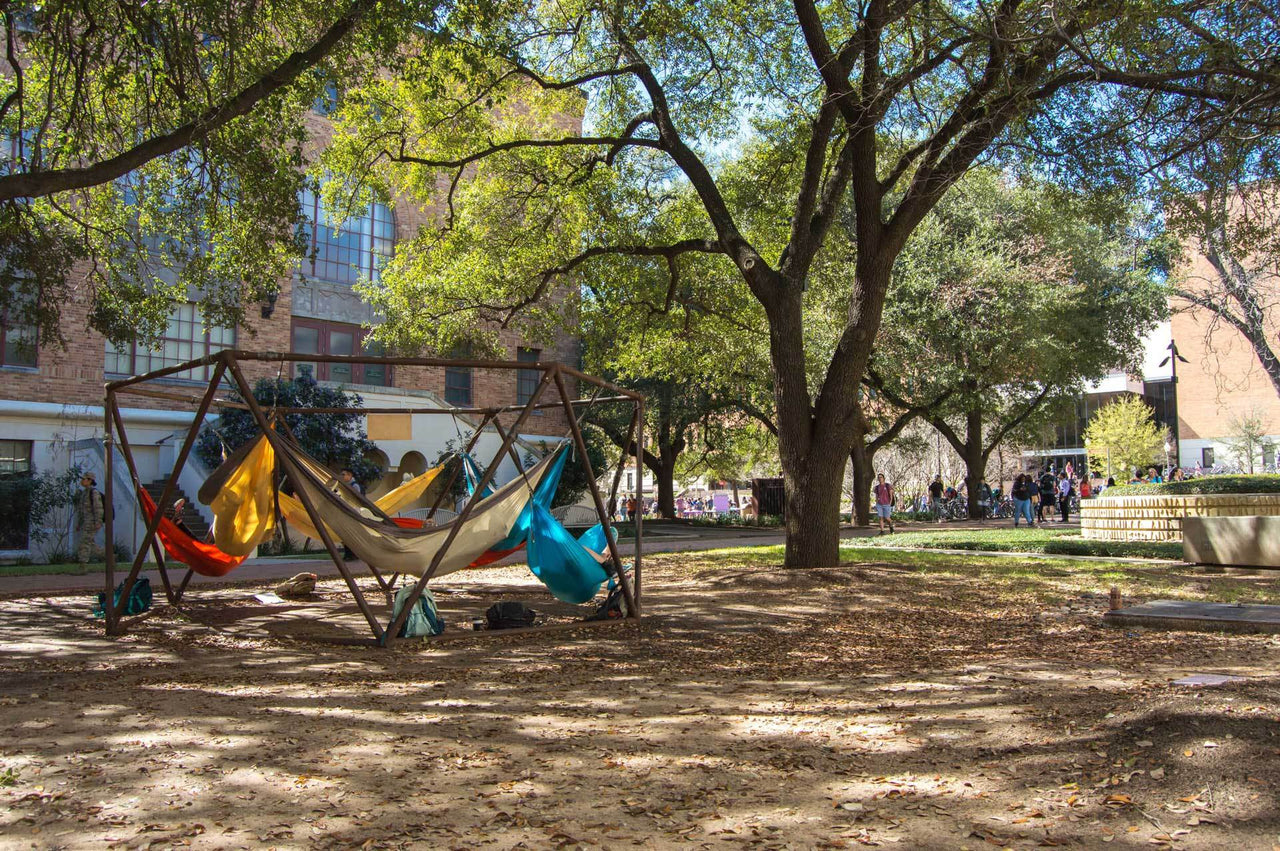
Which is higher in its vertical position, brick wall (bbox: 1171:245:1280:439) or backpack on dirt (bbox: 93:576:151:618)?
brick wall (bbox: 1171:245:1280:439)

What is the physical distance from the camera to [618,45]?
42.1 ft

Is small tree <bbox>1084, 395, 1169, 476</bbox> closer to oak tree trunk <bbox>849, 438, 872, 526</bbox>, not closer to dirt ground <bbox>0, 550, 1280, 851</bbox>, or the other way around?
oak tree trunk <bbox>849, 438, 872, 526</bbox>

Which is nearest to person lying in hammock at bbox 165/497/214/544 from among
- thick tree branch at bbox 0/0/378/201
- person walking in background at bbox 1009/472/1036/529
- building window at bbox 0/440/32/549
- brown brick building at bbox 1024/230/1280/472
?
thick tree branch at bbox 0/0/378/201

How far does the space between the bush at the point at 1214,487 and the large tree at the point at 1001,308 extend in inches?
209

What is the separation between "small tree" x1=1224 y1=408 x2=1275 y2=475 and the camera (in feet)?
150

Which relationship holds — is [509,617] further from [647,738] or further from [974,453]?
[974,453]

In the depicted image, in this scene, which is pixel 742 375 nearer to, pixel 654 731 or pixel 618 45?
pixel 618 45

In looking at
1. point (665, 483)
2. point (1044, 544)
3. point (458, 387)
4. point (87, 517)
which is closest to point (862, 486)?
point (665, 483)

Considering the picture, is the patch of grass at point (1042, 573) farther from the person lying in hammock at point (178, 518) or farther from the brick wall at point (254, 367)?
the person lying in hammock at point (178, 518)

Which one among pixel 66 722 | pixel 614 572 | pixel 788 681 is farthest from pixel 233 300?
pixel 788 681

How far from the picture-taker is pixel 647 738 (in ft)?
15.1

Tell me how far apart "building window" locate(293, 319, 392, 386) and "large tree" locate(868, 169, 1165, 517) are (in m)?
13.8

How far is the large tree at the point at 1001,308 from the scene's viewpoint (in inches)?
899

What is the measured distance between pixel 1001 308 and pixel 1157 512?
711 cm
